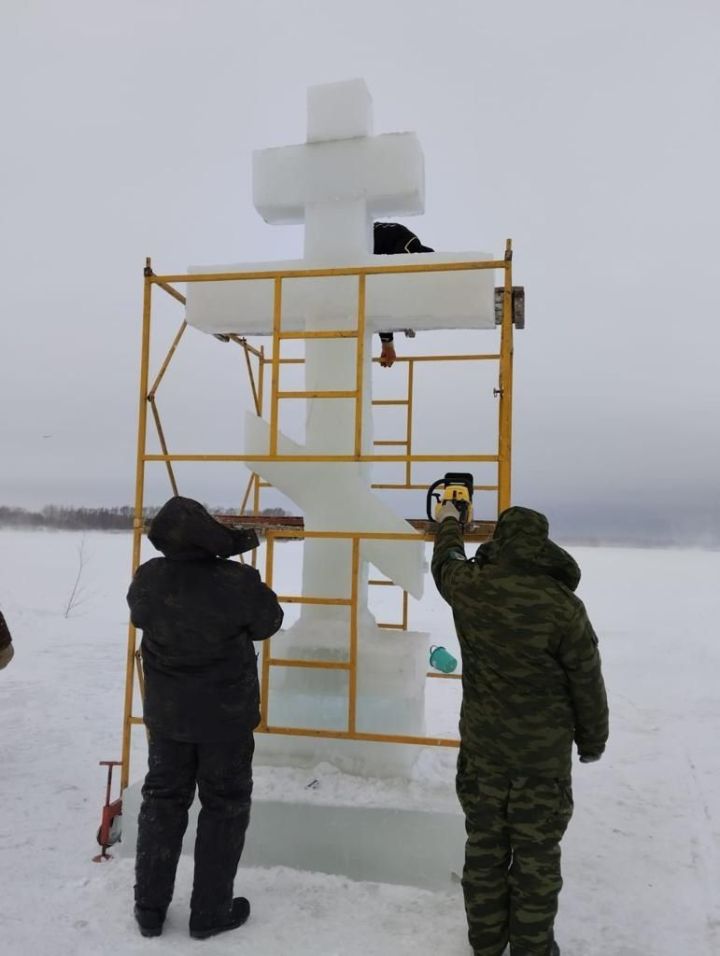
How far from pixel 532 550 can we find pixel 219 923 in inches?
86.5

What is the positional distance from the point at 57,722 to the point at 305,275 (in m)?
5.29

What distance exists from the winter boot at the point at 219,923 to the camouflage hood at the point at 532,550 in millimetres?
2064

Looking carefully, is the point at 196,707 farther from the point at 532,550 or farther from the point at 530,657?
the point at 532,550

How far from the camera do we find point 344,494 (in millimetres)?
4789

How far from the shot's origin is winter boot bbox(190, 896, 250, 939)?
3.22 metres

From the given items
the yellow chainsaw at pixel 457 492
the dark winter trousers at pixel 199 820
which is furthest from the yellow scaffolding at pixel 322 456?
the dark winter trousers at pixel 199 820

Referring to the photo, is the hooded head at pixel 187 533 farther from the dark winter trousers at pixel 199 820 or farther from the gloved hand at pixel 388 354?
the gloved hand at pixel 388 354

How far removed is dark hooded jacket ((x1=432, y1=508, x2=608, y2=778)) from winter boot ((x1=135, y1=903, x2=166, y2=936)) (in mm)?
1598

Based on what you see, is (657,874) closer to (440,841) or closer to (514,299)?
(440,841)

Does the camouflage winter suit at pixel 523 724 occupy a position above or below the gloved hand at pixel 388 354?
below

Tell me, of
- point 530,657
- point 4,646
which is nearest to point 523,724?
point 530,657

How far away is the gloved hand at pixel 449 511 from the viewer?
4.05 meters

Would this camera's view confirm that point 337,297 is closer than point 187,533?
No

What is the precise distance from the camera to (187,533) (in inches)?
126
